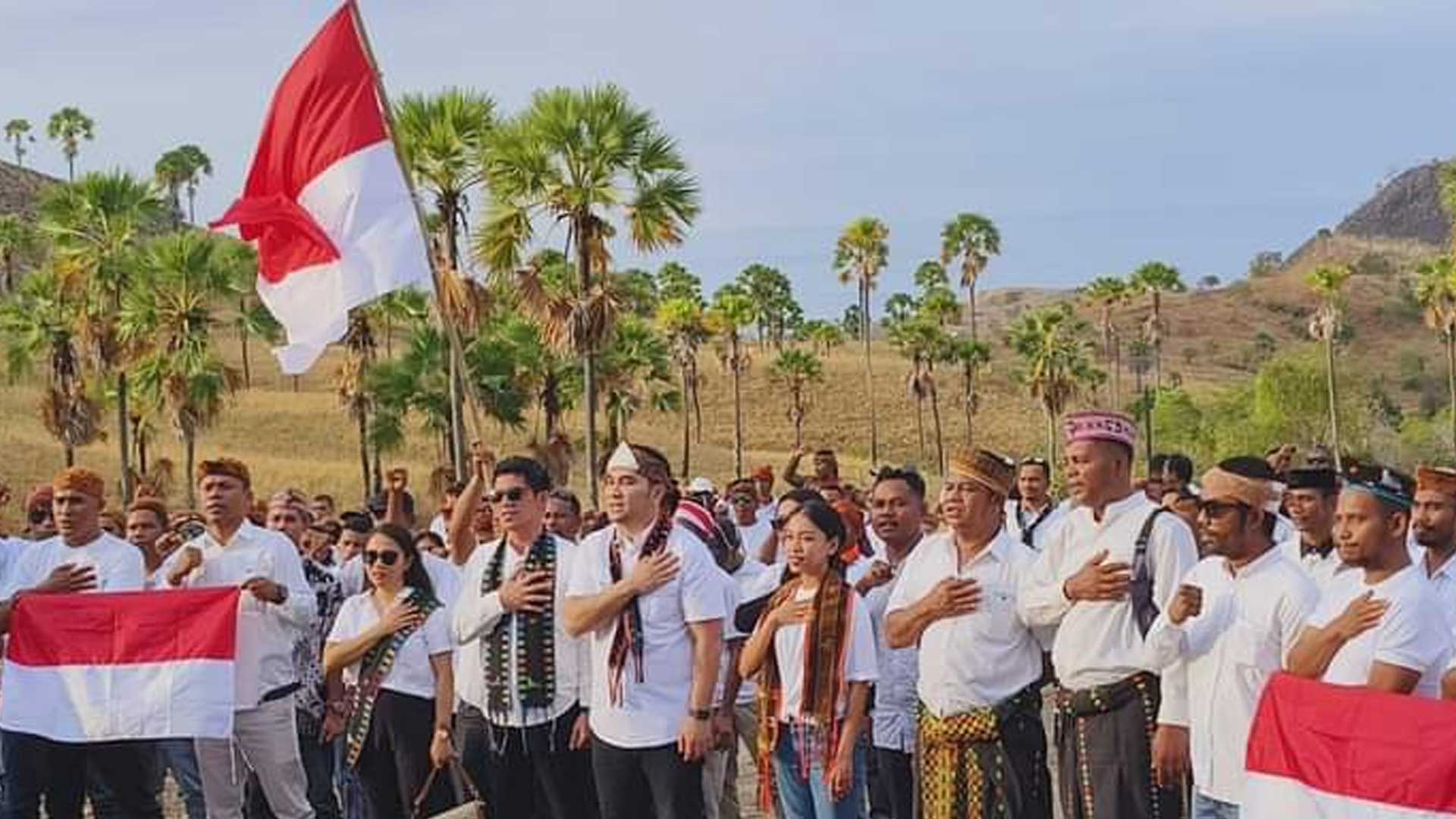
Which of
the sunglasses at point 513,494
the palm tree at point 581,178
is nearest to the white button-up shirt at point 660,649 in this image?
the sunglasses at point 513,494

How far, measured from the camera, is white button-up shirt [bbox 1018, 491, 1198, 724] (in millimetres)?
7547

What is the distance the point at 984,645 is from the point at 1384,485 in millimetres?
1632

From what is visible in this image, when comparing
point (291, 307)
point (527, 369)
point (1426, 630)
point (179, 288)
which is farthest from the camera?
point (527, 369)

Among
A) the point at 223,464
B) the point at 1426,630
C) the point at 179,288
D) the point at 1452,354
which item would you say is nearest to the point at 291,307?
the point at 223,464

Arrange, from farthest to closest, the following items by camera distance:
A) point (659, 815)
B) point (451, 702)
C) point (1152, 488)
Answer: point (1152, 488)
point (451, 702)
point (659, 815)

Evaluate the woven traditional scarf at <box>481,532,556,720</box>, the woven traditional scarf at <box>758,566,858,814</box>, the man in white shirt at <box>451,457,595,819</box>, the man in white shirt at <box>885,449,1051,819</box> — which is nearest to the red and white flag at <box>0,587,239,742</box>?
the man in white shirt at <box>451,457,595,819</box>

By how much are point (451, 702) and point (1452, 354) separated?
60.2 metres

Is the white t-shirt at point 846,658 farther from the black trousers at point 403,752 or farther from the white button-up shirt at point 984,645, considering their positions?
the black trousers at point 403,752

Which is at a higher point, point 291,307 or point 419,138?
point 419,138

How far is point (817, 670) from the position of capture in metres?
8.27

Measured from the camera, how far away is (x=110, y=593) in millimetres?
9891

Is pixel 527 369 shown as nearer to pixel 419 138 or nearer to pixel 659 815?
pixel 419 138

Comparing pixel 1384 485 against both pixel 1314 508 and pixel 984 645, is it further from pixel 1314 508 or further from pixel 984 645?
pixel 984 645

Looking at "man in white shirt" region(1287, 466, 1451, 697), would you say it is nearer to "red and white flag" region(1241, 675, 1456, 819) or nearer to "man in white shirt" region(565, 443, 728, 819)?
"red and white flag" region(1241, 675, 1456, 819)
